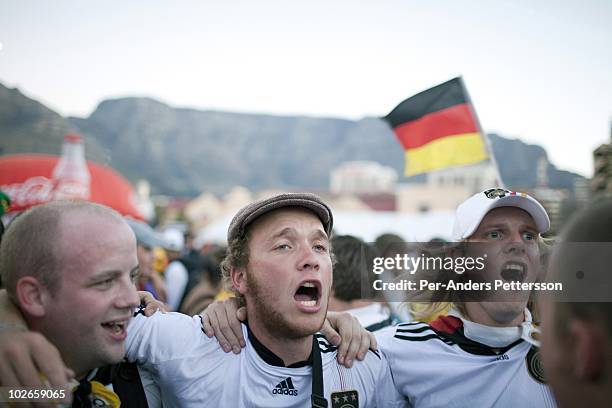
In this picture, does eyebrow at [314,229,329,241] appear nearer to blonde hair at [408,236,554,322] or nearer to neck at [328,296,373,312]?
blonde hair at [408,236,554,322]

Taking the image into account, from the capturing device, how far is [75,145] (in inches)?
235

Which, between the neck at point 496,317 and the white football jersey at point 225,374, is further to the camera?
the neck at point 496,317

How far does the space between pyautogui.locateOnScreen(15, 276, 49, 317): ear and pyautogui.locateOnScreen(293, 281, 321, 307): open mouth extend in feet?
3.26

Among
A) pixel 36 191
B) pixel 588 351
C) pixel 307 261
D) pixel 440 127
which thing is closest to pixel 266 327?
pixel 307 261

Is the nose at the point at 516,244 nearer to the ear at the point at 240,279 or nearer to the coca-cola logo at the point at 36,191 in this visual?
the ear at the point at 240,279

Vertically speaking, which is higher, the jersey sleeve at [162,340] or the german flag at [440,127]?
the german flag at [440,127]

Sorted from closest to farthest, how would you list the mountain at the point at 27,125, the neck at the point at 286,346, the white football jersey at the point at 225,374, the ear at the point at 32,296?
the ear at the point at 32,296 → the white football jersey at the point at 225,374 → the neck at the point at 286,346 → the mountain at the point at 27,125

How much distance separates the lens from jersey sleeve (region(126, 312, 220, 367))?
2096 millimetres

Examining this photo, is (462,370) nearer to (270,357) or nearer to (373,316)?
(270,357)

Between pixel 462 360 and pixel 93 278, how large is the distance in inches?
63.6

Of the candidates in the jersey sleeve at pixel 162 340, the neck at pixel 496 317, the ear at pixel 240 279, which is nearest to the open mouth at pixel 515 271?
the neck at pixel 496 317

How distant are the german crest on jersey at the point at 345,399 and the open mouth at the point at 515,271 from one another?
883 mm

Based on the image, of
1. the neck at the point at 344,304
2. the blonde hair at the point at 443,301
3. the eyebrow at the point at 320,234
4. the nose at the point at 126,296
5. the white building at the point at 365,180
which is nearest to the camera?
the nose at the point at 126,296

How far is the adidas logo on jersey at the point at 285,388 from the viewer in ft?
6.98
